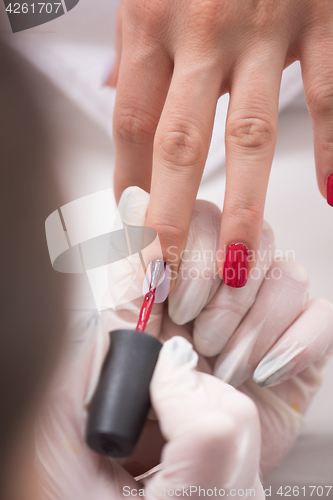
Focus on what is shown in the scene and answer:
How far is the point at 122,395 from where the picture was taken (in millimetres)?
405

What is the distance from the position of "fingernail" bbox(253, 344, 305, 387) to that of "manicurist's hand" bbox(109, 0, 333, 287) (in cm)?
14

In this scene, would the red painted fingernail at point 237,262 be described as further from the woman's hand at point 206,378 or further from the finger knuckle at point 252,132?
the finger knuckle at point 252,132

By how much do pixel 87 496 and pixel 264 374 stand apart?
32 centimetres

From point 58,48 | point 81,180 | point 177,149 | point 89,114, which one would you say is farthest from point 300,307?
point 58,48

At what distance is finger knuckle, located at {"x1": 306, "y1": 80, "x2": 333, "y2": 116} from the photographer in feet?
→ 2.16

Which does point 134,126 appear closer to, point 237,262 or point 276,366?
point 237,262

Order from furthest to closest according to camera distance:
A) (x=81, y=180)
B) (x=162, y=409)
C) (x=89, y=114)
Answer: (x=89, y=114), (x=81, y=180), (x=162, y=409)

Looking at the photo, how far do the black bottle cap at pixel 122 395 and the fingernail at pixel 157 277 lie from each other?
6.7 inches

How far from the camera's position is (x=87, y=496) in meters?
0.48

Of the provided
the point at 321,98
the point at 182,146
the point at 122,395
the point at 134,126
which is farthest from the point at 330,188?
the point at 122,395

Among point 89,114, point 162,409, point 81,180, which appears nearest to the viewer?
point 162,409

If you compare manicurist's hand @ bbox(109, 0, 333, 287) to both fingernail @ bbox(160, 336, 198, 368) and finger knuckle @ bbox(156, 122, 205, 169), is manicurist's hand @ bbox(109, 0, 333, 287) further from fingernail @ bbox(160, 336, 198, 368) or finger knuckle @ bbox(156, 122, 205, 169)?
fingernail @ bbox(160, 336, 198, 368)

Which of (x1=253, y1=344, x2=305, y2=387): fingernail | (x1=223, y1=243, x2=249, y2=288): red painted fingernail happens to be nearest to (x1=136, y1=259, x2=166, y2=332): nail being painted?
(x1=223, y1=243, x2=249, y2=288): red painted fingernail

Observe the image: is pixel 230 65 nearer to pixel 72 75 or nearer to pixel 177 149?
pixel 177 149
